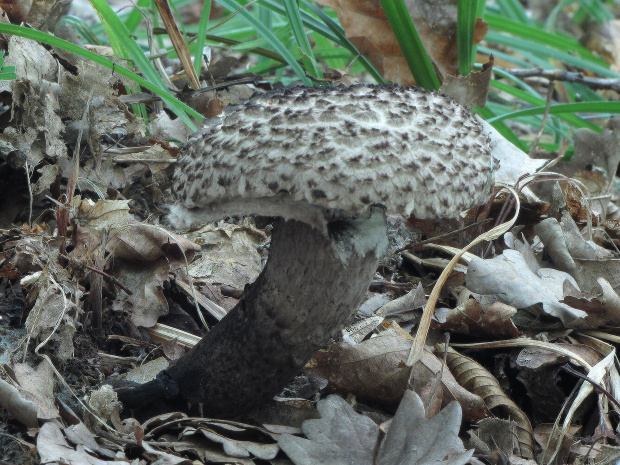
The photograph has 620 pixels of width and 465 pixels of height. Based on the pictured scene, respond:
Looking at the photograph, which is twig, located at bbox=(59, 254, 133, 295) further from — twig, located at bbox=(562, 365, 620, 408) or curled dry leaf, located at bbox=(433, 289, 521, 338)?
twig, located at bbox=(562, 365, 620, 408)

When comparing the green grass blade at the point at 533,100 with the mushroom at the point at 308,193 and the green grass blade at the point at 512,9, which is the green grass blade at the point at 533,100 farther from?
the mushroom at the point at 308,193

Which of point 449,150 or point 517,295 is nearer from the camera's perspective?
point 449,150

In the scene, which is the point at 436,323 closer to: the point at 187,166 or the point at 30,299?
the point at 187,166

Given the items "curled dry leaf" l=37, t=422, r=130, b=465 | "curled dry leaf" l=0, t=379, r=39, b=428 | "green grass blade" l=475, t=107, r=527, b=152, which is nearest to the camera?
"curled dry leaf" l=37, t=422, r=130, b=465

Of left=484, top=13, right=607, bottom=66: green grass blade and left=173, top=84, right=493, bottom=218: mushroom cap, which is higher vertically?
left=484, top=13, right=607, bottom=66: green grass blade

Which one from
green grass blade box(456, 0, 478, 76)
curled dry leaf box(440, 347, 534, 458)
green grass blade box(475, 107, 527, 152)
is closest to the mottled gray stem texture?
curled dry leaf box(440, 347, 534, 458)

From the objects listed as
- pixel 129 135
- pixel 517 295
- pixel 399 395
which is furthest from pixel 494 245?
pixel 129 135

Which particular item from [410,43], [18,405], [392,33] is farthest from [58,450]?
[392,33]

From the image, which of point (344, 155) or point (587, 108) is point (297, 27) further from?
point (344, 155)
